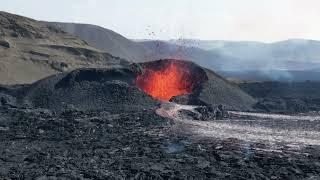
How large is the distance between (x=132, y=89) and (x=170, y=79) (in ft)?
26.4

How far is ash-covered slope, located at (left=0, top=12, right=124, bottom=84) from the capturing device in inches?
2143

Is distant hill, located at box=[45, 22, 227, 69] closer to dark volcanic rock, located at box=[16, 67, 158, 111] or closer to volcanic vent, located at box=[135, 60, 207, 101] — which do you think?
volcanic vent, located at box=[135, 60, 207, 101]

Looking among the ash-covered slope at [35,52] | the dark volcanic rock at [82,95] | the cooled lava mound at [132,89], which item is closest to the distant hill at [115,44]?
the ash-covered slope at [35,52]

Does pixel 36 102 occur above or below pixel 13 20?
below

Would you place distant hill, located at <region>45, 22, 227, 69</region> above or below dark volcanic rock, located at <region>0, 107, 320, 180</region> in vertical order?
above

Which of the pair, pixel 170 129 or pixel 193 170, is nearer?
pixel 193 170

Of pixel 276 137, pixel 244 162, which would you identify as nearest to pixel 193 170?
pixel 244 162

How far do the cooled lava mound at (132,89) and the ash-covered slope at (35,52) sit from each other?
1452 cm

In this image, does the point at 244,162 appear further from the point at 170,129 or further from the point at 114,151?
the point at 170,129

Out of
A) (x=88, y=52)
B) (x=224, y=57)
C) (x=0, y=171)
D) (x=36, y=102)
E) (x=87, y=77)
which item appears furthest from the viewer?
(x=224, y=57)

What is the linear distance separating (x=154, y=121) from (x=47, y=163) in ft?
30.8

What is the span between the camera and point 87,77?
4031cm

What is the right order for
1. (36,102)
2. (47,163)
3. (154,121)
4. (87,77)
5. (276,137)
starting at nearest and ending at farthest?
(47,163) → (276,137) → (154,121) → (36,102) → (87,77)

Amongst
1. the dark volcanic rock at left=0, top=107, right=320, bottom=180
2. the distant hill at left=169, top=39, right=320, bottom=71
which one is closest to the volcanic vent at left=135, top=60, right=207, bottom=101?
the dark volcanic rock at left=0, top=107, right=320, bottom=180
